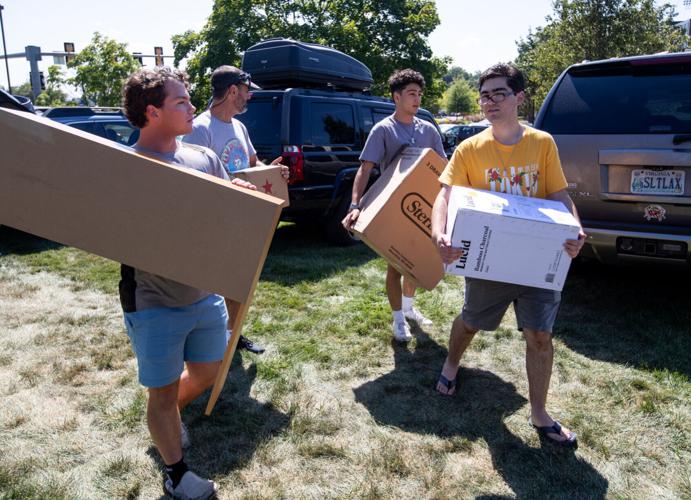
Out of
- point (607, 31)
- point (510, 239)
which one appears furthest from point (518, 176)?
point (607, 31)

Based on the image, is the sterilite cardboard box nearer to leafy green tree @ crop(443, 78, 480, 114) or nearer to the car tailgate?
the car tailgate

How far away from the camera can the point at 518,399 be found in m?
3.18

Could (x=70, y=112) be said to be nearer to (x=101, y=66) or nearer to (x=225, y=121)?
(x=225, y=121)

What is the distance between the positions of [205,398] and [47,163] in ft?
6.01

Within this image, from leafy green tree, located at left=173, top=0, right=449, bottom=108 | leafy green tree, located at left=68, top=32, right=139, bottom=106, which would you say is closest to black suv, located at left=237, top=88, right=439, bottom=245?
leafy green tree, located at left=173, top=0, right=449, bottom=108

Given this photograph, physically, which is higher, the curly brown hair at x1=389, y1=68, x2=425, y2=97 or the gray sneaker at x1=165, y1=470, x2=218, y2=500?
the curly brown hair at x1=389, y1=68, x2=425, y2=97

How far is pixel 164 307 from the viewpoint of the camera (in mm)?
2158

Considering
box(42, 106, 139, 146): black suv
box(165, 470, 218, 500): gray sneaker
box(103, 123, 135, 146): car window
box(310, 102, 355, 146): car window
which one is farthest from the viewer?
box(103, 123, 135, 146): car window

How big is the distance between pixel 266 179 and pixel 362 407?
5.08 feet

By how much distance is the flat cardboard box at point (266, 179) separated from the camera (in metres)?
3.25

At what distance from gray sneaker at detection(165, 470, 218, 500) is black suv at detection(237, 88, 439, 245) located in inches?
164

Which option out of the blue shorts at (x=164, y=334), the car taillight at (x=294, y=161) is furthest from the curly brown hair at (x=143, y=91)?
the car taillight at (x=294, y=161)

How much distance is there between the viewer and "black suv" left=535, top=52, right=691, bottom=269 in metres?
3.65

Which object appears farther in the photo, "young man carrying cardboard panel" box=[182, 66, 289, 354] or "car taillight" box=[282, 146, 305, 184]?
"car taillight" box=[282, 146, 305, 184]
